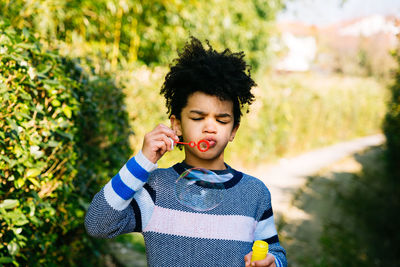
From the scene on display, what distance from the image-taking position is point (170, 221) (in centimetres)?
163

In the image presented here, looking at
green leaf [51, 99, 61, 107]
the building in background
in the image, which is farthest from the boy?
the building in background

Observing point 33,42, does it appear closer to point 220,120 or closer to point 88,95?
point 88,95

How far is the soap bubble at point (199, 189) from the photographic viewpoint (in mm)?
1676

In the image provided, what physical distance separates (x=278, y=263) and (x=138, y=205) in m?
0.63

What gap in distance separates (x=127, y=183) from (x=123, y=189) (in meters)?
0.03

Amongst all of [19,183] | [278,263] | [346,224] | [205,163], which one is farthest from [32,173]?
[346,224]

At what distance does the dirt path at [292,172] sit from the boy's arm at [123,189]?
14.9 ft

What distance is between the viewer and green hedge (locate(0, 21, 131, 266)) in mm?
1798

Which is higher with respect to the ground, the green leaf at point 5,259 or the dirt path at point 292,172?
the green leaf at point 5,259

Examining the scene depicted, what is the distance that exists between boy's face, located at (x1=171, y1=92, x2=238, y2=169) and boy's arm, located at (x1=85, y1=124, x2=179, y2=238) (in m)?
0.17

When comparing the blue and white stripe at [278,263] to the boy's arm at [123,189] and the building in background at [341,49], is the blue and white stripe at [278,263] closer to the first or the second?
the boy's arm at [123,189]

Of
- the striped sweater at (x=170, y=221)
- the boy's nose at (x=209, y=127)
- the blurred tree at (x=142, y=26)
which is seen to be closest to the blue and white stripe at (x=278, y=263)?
the striped sweater at (x=170, y=221)

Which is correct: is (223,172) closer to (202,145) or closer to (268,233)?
(202,145)

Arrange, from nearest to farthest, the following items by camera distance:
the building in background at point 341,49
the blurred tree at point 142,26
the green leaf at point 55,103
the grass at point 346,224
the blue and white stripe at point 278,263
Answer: the blue and white stripe at point 278,263
the green leaf at point 55,103
the grass at point 346,224
the blurred tree at point 142,26
the building in background at point 341,49
